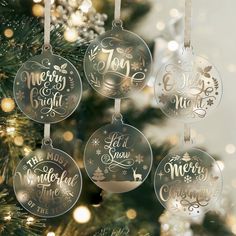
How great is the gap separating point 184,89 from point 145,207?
24 cm

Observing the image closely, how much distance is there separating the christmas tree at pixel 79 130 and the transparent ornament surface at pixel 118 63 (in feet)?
0.20

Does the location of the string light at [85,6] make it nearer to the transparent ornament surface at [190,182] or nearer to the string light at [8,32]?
the string light at [8,32]

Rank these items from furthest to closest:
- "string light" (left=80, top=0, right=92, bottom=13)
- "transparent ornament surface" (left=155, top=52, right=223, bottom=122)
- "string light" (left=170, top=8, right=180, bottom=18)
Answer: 1. "string light" (left=170, top=8, right=180, bottom=18)
2. "string light" (left=80, top=0, right=92, bottom=13)
3. "transparent ornament surface" (left=155, top=52, right=223, bottom=122)

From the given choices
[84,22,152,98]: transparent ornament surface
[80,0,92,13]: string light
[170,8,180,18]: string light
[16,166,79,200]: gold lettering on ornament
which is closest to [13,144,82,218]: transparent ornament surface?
[16,166,79,200]: gold lettering on ornament

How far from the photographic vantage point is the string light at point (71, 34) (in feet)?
2.71

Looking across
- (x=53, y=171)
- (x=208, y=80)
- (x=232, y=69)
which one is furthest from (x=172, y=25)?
(x=53, y=171)

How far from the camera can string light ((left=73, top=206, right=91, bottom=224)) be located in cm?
87

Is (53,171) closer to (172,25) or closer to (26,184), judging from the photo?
(26,184)

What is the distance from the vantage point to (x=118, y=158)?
75cm

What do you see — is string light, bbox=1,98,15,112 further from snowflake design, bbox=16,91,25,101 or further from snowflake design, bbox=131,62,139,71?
snowflake design, bbox=131,62,139,71

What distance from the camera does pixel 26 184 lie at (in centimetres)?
75

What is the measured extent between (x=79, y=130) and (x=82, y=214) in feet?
0.40

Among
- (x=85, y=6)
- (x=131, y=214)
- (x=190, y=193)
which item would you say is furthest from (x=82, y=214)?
(x=85, y=6)

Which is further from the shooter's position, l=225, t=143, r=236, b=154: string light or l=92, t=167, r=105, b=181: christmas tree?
l=225, t=143, r=236, b=154: string light
